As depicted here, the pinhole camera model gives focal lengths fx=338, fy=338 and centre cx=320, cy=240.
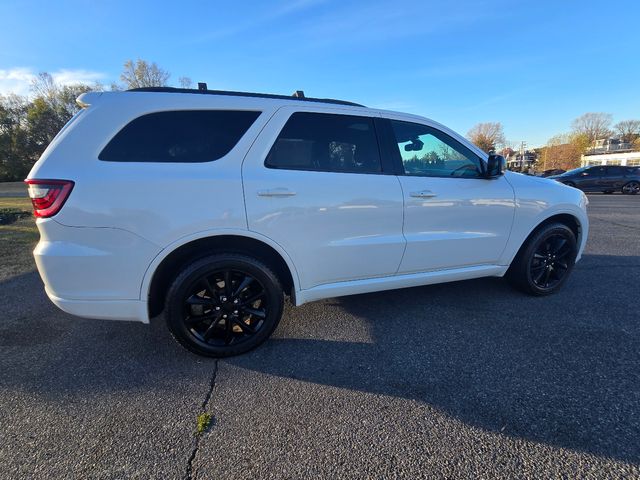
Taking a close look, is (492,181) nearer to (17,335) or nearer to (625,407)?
(625,407)

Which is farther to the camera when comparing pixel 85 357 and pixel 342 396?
pixel 85 357

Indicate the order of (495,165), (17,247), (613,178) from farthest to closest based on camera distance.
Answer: (613,178) → (17,247) → (495,165)

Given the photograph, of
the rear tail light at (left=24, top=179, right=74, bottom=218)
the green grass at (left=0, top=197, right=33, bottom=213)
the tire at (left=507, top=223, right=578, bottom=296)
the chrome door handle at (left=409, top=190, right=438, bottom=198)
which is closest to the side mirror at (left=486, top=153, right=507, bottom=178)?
the chrome door handle at (left=409, top=190, right=438, bottom=198)

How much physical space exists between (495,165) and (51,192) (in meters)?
3.56

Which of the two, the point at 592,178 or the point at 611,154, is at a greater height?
the point at 611,154

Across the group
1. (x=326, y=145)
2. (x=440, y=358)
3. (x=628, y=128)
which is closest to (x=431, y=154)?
(x=326, y=145)

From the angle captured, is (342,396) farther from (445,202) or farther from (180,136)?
(180,136)

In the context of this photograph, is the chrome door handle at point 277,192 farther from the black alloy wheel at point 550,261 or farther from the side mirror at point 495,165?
the black alloy wheel at point 550,261

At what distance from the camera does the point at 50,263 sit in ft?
7.31

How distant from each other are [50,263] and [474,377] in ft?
9.86

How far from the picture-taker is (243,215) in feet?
8.04

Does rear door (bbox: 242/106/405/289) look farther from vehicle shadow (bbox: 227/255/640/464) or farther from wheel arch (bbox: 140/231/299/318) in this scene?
vehicle shadow (bbox: 227/255/640/464)

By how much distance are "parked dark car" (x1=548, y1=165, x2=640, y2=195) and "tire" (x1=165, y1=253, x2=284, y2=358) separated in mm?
20043

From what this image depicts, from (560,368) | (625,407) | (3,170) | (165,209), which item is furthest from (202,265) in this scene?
(3,170)
